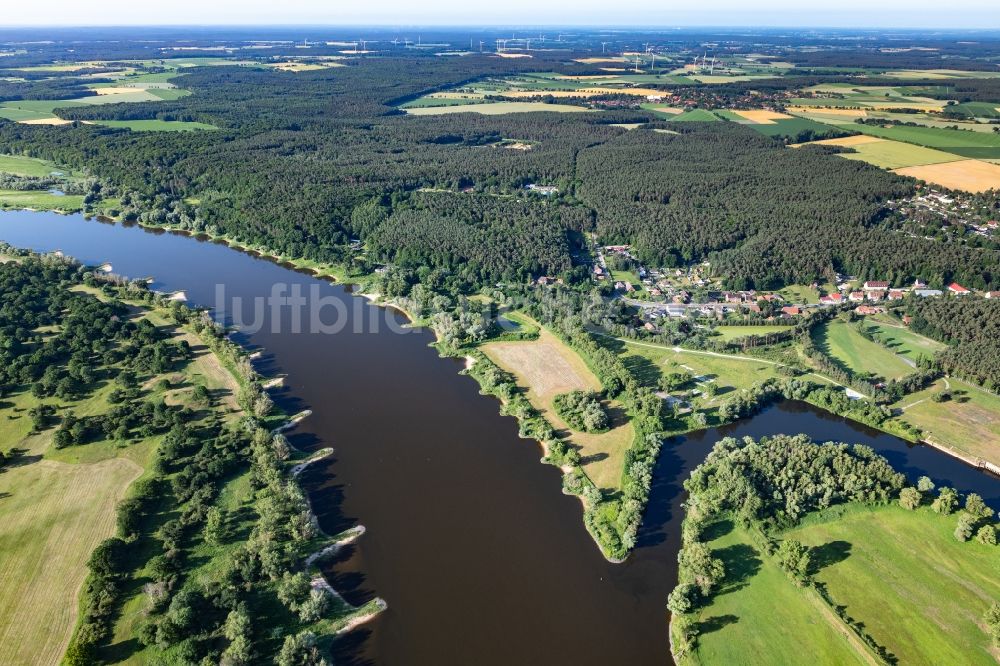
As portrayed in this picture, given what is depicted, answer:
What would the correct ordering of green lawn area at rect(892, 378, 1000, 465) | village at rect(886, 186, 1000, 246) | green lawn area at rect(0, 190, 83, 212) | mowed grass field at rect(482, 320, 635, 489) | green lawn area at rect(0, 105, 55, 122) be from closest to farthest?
mowed grass field at rect(482, 320, 635, 489) < green lawn area at rect(892, 378, 1000, 465) < village at rect(886, 186, 1000, 246) < green lawn area at rect(0, 190, 83, 212) < green lawn area at rect(0, 105, 55, 122)

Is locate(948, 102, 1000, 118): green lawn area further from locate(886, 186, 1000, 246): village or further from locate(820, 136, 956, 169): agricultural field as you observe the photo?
locate(886, 186, 1000, 246): village

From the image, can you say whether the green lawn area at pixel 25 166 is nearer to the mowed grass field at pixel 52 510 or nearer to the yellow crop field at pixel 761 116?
the mowed grass field at pixel 52 510

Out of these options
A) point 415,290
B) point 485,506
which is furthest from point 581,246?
point 485,506

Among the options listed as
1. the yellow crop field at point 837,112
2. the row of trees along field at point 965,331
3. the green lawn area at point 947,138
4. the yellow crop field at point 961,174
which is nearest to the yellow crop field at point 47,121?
the row of trees along field at point 965,331

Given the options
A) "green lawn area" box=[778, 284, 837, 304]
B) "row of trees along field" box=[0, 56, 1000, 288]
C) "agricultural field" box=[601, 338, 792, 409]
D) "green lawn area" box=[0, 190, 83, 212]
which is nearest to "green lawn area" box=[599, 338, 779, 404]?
"agricultural field" box=[601, 338, 792, 409]

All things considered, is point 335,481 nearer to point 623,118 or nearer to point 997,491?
point 997,491

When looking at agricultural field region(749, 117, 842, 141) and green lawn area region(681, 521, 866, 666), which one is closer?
green lawn area region(681, 521, 866, 666)
